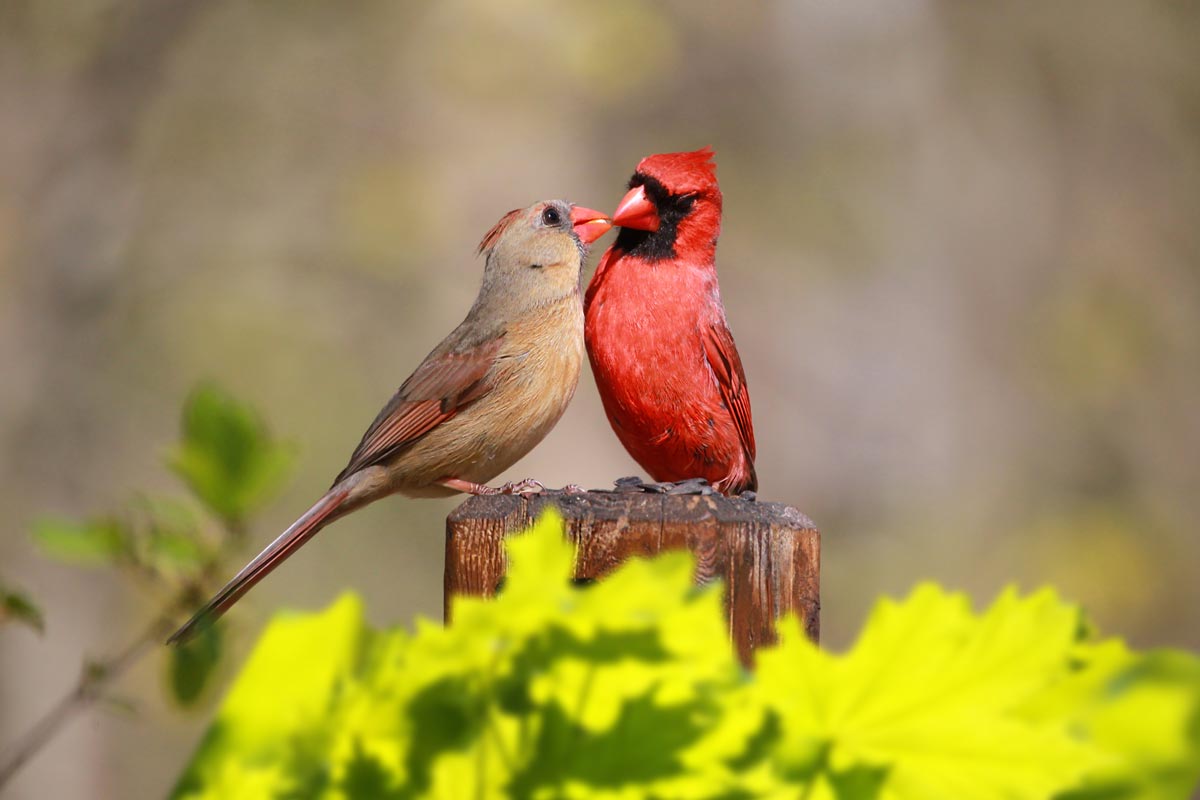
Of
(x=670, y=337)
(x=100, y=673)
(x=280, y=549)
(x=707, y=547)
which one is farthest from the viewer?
(x=670, y=337)

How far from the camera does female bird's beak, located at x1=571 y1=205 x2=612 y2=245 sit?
12.8 feet

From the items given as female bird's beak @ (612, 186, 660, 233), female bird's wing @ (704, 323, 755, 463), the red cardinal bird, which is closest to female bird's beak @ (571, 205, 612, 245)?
the red cardinal bird

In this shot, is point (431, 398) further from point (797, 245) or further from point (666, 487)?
point (797, 245)

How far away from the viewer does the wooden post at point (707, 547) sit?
5.29 ft

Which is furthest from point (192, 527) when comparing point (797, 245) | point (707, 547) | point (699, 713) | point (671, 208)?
point (797, 245)

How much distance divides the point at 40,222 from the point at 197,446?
8903mm

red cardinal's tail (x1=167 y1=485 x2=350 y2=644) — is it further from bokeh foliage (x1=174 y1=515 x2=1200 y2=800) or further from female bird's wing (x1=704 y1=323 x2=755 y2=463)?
bokeh foliage (x1=174 y1=515 x2=1200 y2=800)

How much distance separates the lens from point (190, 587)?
112 centimetres

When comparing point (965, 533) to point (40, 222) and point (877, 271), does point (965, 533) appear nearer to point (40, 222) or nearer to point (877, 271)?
point (877, 271)

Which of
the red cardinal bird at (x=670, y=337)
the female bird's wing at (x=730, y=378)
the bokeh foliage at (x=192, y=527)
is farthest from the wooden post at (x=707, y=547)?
the female bird's wing at (x=730, y=378)

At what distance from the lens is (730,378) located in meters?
3.49

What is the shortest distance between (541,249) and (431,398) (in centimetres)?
59

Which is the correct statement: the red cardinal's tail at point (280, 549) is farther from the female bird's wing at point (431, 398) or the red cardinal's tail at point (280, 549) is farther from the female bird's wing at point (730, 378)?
the female bird's wing at point (730, 378)

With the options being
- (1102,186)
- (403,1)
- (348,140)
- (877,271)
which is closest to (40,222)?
(348,140)
